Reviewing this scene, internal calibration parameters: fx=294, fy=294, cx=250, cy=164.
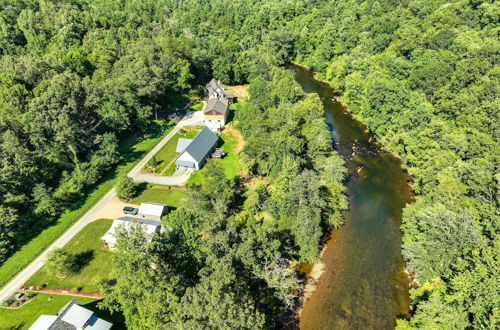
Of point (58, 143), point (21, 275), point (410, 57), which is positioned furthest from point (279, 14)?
point (21, 275)

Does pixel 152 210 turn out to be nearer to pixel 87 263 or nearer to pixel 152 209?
pixel 152 209

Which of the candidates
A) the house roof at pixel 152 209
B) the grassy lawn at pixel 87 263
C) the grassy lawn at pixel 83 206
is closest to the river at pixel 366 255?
the house roof at pixel 152 209

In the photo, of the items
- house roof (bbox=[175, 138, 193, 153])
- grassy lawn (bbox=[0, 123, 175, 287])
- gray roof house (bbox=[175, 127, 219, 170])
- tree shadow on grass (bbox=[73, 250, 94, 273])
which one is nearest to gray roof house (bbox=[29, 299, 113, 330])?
tree shadow on grass (bbox=[73, 250, 94, 273])

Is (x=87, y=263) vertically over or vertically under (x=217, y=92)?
under

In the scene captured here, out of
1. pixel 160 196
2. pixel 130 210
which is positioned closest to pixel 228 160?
pixel 160 196

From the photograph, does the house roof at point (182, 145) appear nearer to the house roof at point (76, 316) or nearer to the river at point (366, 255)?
the river at point (366, 255)

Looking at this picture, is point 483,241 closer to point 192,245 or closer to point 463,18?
point 192,245
